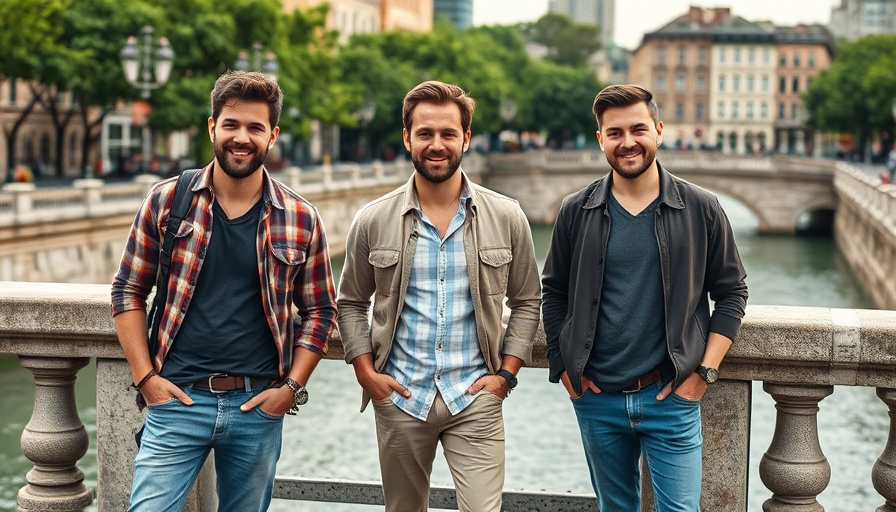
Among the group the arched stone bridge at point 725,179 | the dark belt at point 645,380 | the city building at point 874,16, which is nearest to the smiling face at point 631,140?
the dark belt at point 645,380

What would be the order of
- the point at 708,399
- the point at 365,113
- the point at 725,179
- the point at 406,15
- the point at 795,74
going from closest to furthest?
the point at 708,399 → the point at 365,113 → the point at 725,179 → the point at 406,15 → the point at 795,74

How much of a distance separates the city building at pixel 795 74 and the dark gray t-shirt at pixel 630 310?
11607cm

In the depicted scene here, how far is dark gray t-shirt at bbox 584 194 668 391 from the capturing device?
4160 millimetres

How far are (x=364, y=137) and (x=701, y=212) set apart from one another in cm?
6263

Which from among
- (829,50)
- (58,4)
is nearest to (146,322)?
(58,4)

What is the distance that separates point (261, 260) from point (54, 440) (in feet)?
3.82

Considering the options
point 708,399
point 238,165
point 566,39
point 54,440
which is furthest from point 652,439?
point 566,39

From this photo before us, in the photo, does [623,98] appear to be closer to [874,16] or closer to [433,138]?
[433,138]

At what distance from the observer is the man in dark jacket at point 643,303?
4160 millimetres

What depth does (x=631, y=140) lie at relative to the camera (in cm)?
424

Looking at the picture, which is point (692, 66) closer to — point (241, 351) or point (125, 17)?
point (125, 17)

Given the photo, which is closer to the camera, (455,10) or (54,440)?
(54,440)

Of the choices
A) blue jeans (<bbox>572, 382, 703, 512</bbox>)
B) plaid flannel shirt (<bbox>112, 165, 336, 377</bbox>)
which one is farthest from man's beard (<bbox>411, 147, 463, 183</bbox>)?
blue jeans (<bbox>572, 382, 703, 512</bbox>)

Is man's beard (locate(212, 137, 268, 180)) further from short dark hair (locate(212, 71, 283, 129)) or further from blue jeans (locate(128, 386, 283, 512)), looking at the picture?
blue jeans (locate(128, 386, 283, 512))
